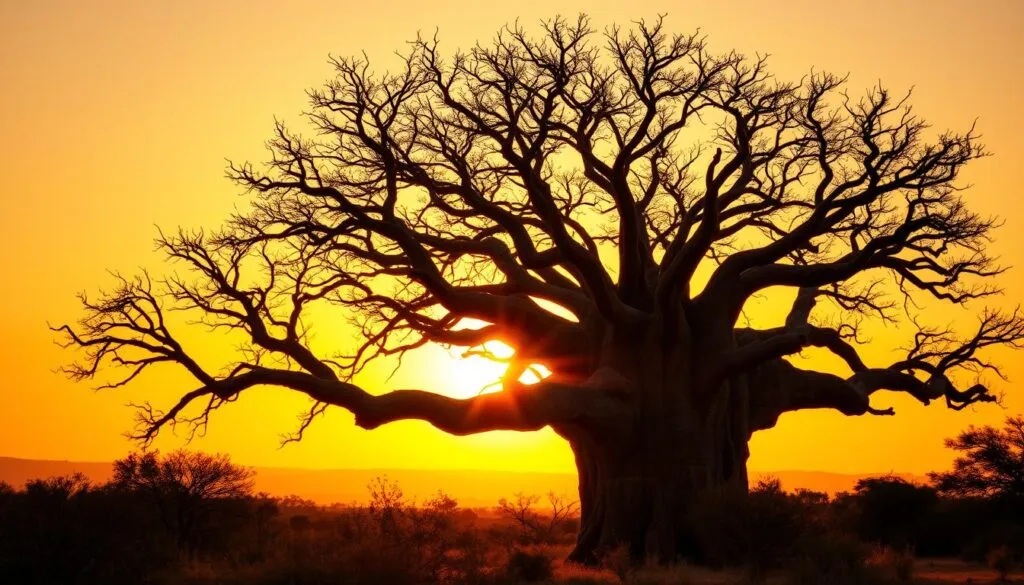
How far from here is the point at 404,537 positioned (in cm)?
1941

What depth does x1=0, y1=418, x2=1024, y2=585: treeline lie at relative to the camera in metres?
17.8

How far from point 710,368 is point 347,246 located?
652cm

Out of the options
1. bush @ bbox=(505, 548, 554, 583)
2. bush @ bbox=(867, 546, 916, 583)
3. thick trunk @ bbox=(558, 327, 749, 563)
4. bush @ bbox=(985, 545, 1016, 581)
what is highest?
thick trunk @ bbox=(558, 327, 749, 563)

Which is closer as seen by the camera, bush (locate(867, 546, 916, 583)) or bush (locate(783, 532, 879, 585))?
bush (locate(783, 532, 879, 585))

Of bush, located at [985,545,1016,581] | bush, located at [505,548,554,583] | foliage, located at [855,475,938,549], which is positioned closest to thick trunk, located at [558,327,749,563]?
bush, located at [505,548,554,583]

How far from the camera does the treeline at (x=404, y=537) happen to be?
1778cm

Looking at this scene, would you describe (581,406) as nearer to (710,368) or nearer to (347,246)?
(710,368)

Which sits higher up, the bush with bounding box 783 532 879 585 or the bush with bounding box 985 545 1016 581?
the bush with bounding box 985 545 1016 581

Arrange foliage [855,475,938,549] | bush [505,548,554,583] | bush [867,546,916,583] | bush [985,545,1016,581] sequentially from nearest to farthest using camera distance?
bush [505,548,554,583] < bush [867,546,916,583] < bush [985,545,1016,581] < foliage [855,475,938,549]

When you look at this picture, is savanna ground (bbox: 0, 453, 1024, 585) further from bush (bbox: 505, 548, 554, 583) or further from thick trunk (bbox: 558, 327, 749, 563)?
thick trunk (bbox: 558, 327, 749, 563)

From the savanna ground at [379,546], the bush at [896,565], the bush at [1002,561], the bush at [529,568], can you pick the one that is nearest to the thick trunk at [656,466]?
the savanna ground at [379,546]

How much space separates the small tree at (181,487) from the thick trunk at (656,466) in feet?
26.1

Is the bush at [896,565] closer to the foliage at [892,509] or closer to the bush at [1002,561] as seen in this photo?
the bush at [1002,561]

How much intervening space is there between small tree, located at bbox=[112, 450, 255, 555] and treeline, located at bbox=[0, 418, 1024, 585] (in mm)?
28
